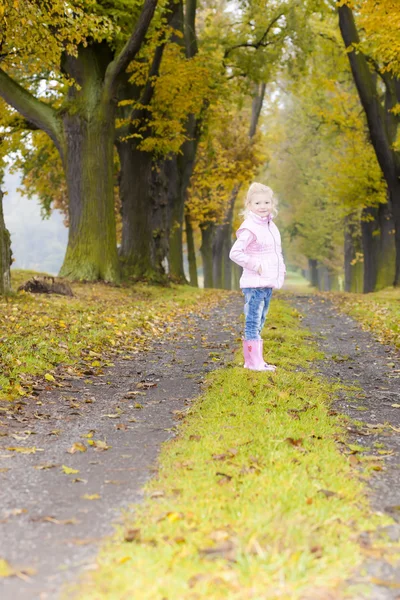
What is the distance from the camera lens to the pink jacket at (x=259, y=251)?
6715mm

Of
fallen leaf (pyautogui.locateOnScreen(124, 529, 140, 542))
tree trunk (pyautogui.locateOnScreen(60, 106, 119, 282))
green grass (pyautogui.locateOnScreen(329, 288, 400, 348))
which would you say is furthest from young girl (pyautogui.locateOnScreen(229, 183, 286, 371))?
tree trunk (pyautogui.locateOnScreen(60, 106, 119, 282))

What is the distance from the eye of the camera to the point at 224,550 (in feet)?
9.54

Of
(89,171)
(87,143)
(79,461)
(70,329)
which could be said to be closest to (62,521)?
(79,461)

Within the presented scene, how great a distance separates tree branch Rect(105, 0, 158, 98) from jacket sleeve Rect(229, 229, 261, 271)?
9.51 m

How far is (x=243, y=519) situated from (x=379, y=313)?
11.2 metres

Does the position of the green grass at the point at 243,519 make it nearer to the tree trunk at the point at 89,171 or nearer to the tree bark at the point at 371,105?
the tree trunk at the point at 89,171

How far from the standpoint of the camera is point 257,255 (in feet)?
22.4

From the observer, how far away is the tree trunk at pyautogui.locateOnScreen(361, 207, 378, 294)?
26578mm

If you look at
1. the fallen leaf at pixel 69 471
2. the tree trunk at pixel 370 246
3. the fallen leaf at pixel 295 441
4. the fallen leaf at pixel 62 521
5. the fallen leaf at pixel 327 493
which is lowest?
the fallen leaf at pixel 62 521

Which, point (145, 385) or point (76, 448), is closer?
point (76, 448)

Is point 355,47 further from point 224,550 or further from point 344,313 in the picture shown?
point 224,550

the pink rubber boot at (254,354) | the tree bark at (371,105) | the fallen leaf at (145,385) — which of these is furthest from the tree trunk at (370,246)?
the fallen leaf at (145,385)

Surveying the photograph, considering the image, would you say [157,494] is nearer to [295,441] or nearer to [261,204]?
[295,441]

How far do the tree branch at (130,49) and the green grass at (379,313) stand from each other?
7876 mm
